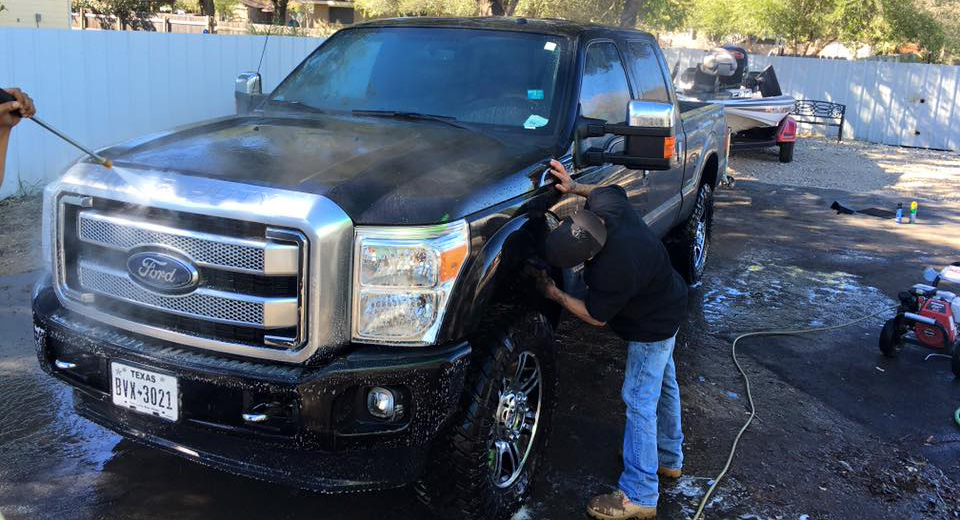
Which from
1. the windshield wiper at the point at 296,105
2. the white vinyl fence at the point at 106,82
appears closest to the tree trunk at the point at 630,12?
the white vinyl fence at the point at 106,82

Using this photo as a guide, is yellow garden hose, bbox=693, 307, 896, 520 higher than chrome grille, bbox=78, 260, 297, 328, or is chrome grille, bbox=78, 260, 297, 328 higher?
chrome grille, bbox=78, 260, 297, 328

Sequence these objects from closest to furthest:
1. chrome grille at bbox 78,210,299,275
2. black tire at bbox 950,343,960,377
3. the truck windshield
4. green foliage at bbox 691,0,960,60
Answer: chrome grille at bbox 78,210,299,275, the truck windshield, black tire at bbox 950,343,960,377, green foliage at bbox 691,0,960,60

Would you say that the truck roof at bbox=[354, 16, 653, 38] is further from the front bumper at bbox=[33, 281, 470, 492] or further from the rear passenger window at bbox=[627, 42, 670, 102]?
the front bumper at bbox=[33, 281, 470, 492]

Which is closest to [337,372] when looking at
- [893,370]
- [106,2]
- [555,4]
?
[893,370]

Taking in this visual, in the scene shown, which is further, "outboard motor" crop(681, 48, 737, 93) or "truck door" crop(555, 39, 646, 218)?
"outboard motor" crop(681, 48, 737, 93)

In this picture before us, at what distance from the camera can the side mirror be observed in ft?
16.4

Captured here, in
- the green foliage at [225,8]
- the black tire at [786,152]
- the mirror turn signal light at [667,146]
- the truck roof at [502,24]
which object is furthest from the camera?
the green foliage at [225,8]

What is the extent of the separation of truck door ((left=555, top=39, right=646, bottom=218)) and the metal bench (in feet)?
51.4

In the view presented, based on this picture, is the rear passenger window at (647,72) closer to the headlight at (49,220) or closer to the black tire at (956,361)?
the black tire at (956,361)

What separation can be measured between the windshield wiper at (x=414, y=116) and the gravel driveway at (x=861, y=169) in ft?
36.5

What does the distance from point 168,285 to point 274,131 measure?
3.49 feet

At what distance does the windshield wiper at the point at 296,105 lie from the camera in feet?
14.7

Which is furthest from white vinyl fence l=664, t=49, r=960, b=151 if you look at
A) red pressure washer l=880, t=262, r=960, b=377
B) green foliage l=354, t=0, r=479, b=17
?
red pressure washer l=880, t=262, r=960, b=377

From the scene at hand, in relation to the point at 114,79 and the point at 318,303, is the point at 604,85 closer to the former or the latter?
the point at 318,303
